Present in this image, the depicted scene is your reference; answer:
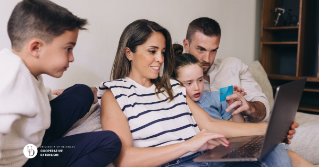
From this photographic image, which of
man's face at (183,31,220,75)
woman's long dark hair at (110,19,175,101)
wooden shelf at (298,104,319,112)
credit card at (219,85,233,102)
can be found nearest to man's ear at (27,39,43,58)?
woman's long dark hair at (110,19,175,101)

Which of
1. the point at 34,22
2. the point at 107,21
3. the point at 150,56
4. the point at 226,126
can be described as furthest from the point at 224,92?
the point at 34,22

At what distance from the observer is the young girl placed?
1.55m

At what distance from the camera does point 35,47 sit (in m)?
0.96

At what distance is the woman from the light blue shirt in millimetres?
214

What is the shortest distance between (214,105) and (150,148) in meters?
0.62

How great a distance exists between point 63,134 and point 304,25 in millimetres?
2764

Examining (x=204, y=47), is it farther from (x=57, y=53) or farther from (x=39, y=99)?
(x=39, y=99)

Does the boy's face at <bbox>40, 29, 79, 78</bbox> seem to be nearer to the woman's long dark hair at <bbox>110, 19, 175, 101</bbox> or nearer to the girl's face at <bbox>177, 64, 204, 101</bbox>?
the woman's long dark hair at <bbox>110, 19, 175, 101</bbox>

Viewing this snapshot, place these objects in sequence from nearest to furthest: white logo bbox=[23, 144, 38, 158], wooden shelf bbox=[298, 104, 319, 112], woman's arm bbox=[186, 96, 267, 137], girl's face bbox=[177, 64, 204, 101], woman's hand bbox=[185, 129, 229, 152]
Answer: white logo bbox=[23, 144, 38, 158]
woman's hand bbox=[185, 129, 229, 152]
woman's arm bbox=[186, 96, 267, 137]
girl's face bbox=[177, 64, 204, 101]
wooden shelf bbox=[298, 104, 319, 112]

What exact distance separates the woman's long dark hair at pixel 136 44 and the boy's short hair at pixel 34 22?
0.42 m

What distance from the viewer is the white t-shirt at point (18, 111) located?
79cm

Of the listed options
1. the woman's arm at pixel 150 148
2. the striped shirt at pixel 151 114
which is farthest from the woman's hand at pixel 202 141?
the striped shirt at pixel 151 114

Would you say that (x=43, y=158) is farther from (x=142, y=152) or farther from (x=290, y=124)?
(x=290, y=124)

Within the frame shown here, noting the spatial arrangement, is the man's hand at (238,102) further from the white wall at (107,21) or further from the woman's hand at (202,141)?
the white wall at (107,21)
